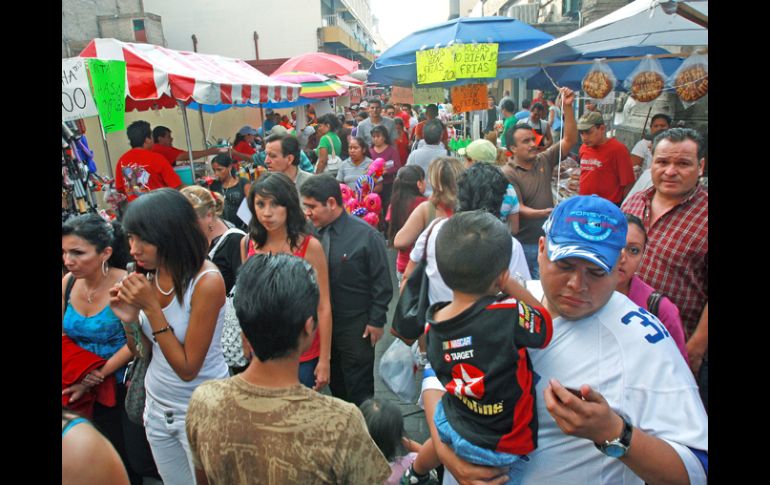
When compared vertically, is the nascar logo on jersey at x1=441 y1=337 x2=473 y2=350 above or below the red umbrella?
below

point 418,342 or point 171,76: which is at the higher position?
point 171,76

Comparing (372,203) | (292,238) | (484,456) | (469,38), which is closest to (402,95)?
(469,38)

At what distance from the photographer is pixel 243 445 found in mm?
1397

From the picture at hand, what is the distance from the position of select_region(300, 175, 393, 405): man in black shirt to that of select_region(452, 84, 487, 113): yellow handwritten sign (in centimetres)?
370

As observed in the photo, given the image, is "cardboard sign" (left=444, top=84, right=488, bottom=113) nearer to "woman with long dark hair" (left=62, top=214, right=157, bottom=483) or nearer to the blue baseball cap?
"woman with long dark hair" (left=62, top=214, right=157, bottom=483)

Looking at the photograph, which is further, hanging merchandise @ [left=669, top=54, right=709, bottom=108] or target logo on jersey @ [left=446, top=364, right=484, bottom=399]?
hanging merchandise @ [left=669, top=54, right=709, bottom=108]

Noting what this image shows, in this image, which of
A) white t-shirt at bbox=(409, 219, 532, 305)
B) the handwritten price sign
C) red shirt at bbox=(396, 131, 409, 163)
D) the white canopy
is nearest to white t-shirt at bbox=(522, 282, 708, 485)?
white t-shirt at bbox=(409, 219, 532, 305)

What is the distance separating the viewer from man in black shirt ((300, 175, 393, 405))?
3119mm

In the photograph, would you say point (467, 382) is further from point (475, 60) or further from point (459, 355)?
point (475, 60)

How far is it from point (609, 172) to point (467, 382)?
414cm

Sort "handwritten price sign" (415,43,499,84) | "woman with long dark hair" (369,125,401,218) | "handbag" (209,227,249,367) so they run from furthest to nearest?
"woman with long dark hair" (369,125,401,218) → "handwritten price sign" (415,43,499,84) → "handbag" (209,227,249,367)

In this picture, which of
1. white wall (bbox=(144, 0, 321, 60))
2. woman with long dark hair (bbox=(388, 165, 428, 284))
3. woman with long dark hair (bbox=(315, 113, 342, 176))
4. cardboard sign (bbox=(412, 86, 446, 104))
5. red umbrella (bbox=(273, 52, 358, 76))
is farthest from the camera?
white wall (bbox=(144, 0, 321, 60))

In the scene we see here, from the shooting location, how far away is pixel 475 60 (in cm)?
522
